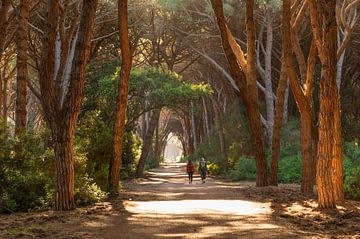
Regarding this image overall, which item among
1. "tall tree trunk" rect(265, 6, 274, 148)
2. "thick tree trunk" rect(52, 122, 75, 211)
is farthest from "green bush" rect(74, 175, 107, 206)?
"tall tree trunk" rect(265, 6, 274, 148)

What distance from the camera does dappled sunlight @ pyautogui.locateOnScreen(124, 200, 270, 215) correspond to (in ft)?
35.3

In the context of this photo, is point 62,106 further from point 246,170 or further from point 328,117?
point 246,170

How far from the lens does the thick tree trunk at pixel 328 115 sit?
9953 mm

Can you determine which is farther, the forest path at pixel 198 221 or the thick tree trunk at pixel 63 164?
the thick tree trunk at pixel 63 164

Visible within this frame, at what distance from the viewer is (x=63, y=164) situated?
10.3 meters

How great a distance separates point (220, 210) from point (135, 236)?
11.9 ft

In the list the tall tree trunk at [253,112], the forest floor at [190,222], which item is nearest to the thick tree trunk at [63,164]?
the forest floor at [190,222]

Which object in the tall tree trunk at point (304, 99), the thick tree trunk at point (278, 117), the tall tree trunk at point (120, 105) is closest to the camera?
the tall tree trunk at point (304, 99)

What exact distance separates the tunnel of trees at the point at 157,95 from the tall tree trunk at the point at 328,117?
0.02 metres

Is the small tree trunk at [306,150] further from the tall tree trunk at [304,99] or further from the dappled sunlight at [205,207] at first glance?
the dappled sunlight at [205,207]

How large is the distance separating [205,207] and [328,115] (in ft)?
11.9

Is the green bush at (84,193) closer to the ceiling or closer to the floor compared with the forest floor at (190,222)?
closer to the ceiling

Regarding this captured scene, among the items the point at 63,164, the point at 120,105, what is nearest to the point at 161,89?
the point at 120,105

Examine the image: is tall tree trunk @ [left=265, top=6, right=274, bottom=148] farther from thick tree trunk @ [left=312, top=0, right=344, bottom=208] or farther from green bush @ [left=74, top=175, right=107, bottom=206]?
thick tree trunk @ [left=312, top=0, right=344, bottom=208]
